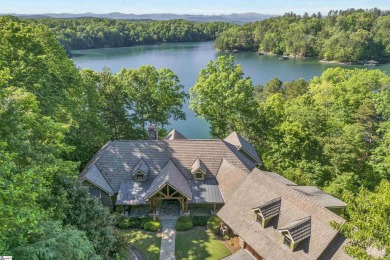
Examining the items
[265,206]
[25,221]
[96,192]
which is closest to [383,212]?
[265,206]

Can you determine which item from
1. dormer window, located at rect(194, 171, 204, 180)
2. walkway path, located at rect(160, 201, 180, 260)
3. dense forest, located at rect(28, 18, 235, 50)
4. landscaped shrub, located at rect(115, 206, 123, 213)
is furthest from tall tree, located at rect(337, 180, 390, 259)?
dense forest, located at rect(28, 18, 235, 50)

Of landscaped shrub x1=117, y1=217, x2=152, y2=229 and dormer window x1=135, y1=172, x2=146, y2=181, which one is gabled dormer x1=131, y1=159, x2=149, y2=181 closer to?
dormer window x1=135, y1=172, x2=146, y2=181

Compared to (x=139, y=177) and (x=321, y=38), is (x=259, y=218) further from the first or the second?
(x=321, y=38)

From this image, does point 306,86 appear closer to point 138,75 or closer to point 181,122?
point 181,122

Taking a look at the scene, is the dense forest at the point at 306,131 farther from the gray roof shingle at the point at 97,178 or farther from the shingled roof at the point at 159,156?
the gray roof shingle at the point at 97,178

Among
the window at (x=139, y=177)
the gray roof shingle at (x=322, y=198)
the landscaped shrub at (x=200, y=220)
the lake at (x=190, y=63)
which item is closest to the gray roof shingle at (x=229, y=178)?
the landscaped shrub at (x=200, y=220)
